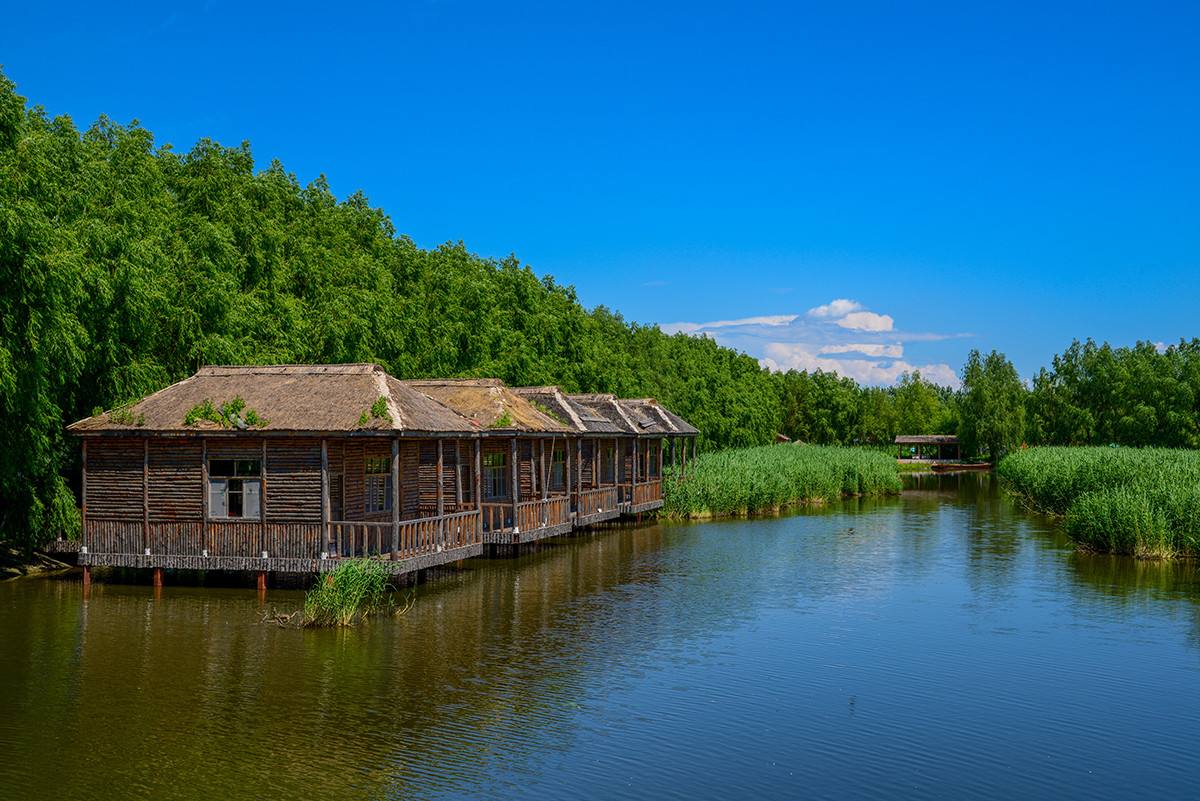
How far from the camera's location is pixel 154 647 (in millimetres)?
20250

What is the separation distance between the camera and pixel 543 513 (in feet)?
117

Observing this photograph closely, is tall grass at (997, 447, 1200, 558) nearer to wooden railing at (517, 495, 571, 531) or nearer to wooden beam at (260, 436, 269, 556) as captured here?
wooden railing at (517, 495, 571, 531)

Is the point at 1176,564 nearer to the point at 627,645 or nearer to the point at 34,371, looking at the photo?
the point at 627,645

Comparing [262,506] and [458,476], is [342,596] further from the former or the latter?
[458,476]

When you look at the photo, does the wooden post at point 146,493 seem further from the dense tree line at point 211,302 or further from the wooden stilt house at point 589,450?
the wooden stilt house at point 589,450

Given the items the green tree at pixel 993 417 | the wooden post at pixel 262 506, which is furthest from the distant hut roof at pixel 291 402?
the green tree at pixel 993 417

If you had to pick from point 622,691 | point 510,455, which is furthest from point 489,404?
point 622,691

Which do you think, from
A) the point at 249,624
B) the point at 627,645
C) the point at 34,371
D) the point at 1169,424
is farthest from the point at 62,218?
the point at 1169,424

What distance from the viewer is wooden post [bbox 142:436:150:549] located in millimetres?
26656

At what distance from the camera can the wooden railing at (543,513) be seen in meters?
34.2

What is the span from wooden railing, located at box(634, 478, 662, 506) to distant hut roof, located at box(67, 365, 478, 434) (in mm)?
18575

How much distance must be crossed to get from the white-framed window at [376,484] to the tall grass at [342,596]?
4.96 m

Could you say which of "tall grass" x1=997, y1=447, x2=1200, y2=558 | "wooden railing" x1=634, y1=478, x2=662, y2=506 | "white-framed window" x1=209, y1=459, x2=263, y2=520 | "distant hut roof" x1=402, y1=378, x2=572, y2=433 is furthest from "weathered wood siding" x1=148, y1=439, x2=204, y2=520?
"tall grass" x1=997, y1=447, x2=1200, y2=558

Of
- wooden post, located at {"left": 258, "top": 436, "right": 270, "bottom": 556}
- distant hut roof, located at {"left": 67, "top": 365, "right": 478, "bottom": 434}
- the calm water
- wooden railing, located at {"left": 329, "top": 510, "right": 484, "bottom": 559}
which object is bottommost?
the calm water
